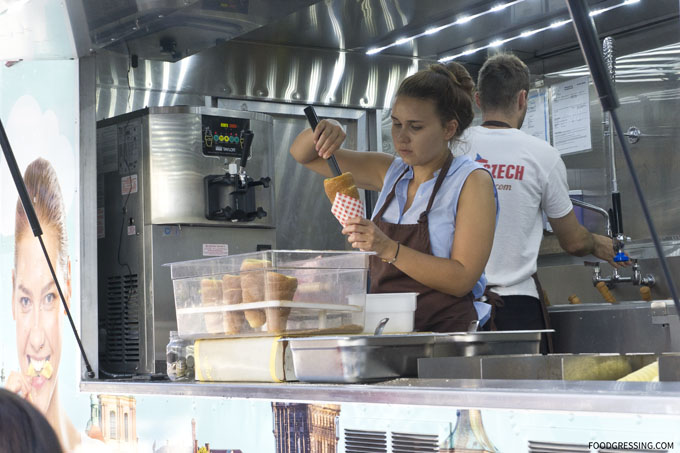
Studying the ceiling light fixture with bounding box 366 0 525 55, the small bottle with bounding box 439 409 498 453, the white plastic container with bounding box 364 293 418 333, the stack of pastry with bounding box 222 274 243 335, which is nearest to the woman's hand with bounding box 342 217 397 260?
the white plastic container with bounding box 364 293 418 333

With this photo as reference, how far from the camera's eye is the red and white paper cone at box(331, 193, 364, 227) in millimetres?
2332

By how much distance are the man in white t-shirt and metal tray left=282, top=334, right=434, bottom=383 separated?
96 cm

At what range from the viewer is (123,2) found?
3.35 meters

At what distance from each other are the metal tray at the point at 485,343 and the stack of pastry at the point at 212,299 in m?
0.59

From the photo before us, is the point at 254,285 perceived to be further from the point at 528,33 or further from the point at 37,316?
the point at 528,33

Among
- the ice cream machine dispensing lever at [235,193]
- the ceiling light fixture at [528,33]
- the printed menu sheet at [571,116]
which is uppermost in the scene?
the ceiling light fixture at [528,33]

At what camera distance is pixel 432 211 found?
8.36 ft

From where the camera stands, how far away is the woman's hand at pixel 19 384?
4023 mm

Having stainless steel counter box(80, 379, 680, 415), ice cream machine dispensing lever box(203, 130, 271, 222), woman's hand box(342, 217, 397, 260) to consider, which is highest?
ice cream machine dispensing lever box(203, 130, 271, 222)

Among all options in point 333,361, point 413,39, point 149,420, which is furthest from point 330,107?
point 333,361

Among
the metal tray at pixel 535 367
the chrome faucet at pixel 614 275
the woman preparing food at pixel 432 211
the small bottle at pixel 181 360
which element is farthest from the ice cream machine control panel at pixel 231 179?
the metal tray at pixel 535 367

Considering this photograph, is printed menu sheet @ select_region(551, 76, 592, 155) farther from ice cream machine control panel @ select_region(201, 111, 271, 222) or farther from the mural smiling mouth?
the mural smiling mouth

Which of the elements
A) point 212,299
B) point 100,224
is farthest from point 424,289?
point 100,224

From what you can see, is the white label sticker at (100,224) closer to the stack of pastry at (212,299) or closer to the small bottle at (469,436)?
the stack of pastry at (212,299)
